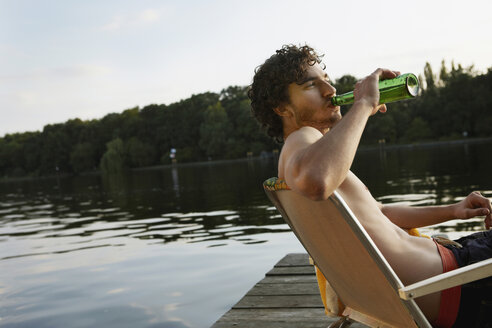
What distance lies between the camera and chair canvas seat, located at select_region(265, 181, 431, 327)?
5.77 feet

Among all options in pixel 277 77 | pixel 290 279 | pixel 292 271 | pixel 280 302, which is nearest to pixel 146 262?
pixel 292 271

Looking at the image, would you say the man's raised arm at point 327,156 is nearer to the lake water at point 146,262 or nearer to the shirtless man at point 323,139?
the shirtless man at point 323,139

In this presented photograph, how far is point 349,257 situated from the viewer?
1942 mm

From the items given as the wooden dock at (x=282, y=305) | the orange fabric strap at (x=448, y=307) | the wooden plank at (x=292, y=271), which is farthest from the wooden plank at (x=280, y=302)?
the orange fabric strap at (x=448, y=307)

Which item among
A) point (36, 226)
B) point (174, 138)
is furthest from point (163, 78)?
point (36, 226)

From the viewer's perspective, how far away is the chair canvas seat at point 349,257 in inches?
69.2

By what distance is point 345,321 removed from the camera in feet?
7.85

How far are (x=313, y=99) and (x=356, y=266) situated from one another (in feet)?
2.17

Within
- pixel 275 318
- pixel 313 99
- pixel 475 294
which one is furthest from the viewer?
pixel 275 318

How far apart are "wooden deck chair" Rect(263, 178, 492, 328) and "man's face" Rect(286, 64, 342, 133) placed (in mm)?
304

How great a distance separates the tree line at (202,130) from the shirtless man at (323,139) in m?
68.0

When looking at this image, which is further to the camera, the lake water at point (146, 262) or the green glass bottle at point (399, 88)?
the lake water at point (146, 262)

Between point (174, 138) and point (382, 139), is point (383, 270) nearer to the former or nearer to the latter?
point (382, 139)

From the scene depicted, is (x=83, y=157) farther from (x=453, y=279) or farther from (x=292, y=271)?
(x=453, y=279)
